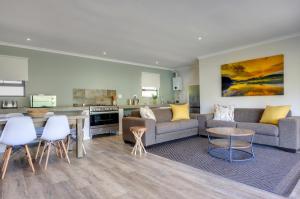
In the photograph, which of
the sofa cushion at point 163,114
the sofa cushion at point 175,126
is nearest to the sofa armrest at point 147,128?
the sofa cushion at point 175,126

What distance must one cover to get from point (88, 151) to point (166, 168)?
1885 millimetres

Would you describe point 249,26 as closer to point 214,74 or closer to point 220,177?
point 214,74

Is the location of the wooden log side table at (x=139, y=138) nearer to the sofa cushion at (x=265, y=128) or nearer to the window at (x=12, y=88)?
the sofa cushion at (x=265, y=128)

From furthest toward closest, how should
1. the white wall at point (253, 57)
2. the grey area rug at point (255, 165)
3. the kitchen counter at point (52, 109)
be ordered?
the white wall at point (253, 57) → the kitchen counter at point (52, 109) → the grey area rug at point (255, 165)

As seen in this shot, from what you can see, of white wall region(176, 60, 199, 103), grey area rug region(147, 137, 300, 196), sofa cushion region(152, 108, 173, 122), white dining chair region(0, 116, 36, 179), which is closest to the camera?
grey area rug region(147, 137, 300, 196)

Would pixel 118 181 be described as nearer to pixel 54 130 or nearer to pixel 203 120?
pixel 54 130

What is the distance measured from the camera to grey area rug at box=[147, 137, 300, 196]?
2.32 meters

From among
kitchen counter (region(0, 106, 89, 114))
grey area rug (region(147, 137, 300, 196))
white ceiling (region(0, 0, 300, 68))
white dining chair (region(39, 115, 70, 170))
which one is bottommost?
grey area rug (region(147, 137, 300, 196))

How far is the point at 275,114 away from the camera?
4.07 meters

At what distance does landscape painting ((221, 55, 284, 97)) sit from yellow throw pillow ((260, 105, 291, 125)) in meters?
0.68

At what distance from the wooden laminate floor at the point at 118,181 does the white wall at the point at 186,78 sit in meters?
5.08

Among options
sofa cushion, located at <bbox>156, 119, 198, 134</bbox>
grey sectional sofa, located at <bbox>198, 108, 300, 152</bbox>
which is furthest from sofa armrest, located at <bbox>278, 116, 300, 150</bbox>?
sofa cushion, located at <bbox>156, 119, 198, 134</bbox>

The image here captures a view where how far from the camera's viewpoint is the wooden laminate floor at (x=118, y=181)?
2078mm

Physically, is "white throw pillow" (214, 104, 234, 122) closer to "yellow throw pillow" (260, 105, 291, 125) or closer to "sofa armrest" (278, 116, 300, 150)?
"yellow throw pillow" (260, 105, 291, 125)
